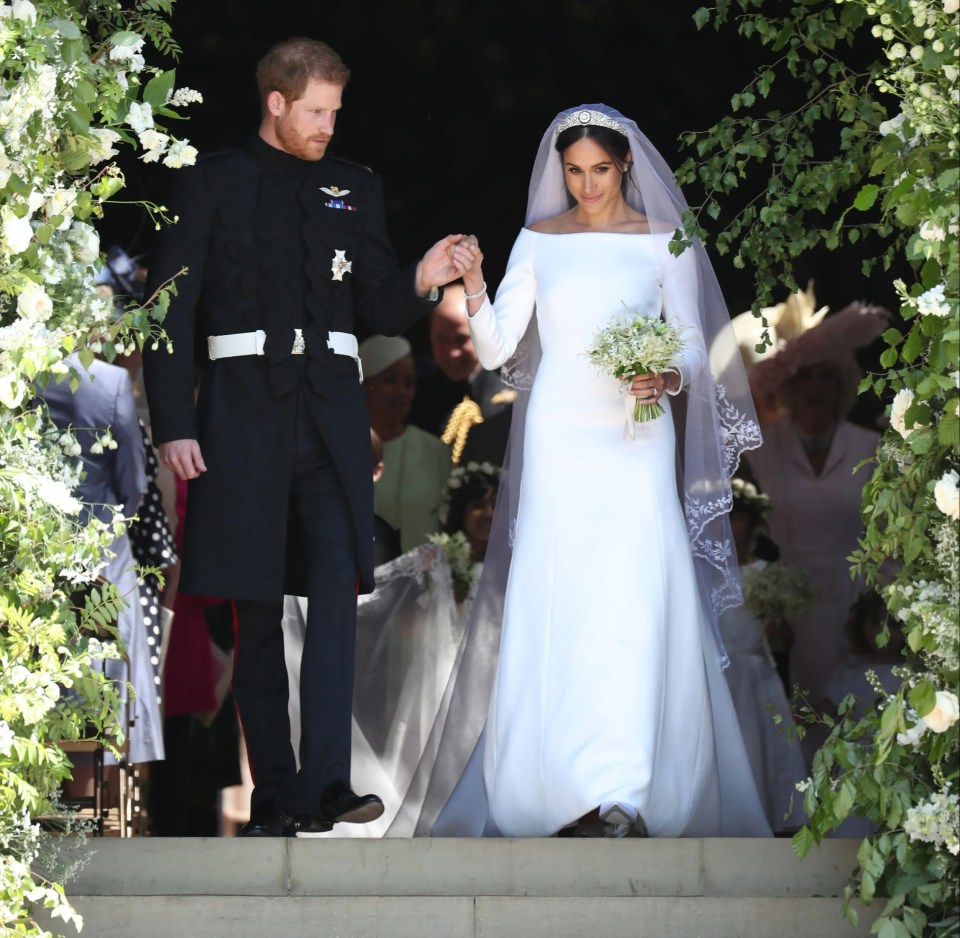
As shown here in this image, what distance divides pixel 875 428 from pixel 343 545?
366 centimetres

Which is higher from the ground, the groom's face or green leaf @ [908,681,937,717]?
the groom's face

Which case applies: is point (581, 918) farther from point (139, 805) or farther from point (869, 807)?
point (139, 805)

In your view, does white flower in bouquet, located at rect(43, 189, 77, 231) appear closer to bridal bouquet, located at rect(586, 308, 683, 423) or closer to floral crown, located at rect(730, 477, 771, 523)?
bridal bouquet, located at rect(586, 308, 683, 423)

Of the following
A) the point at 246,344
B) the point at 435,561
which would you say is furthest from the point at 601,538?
the point at 435,561

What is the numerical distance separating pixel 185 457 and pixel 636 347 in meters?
1.31

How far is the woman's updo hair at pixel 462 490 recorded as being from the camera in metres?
8.21

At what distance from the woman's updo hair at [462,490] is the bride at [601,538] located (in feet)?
6.56

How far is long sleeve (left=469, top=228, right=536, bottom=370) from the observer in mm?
5902

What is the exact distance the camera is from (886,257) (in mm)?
5293

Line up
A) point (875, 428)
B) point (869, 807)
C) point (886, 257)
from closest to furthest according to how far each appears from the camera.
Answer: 1. point (869, 807)
2. point (886, 257)
3. point (875, 428)

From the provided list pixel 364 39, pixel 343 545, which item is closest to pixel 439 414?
pixel 364 39

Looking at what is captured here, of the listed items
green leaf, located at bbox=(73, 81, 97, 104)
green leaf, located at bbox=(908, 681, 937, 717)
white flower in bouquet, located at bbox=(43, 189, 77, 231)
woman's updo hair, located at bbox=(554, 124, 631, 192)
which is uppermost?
woman's updo hair, located at bbox=(554, 124, 631, 192)

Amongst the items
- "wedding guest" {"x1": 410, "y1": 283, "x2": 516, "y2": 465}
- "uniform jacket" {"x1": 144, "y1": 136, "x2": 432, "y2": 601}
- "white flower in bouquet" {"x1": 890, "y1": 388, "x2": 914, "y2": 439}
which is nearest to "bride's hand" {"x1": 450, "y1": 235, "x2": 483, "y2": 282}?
"uniform jacket" {"x1": 144, "y1": 136, "x2": 432, "y2": 601}

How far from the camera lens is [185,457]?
5.48 meters
